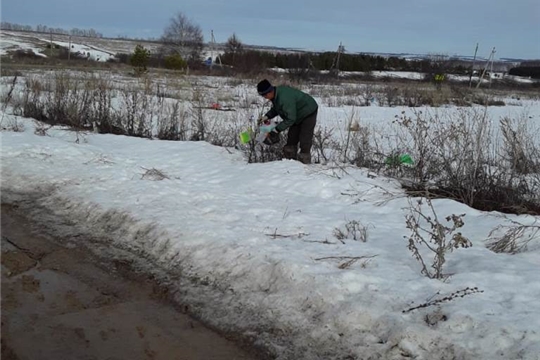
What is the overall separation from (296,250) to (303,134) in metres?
3.86

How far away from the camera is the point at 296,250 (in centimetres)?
463

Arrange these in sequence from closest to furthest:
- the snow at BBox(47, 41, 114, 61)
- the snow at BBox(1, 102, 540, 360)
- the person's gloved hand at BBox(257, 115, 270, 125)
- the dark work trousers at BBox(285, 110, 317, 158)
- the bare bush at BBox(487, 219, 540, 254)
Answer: the snow at BBox(1, 102, 540, 360)
the bare bush at BBox(487, 219, 540, 254)
the dark work trousers at BBox(285, 110, 317, 158)
the person's gloved hand at BBox(257, 115, 270, 125)
the snow at BBox(47, 41, 114, 61)

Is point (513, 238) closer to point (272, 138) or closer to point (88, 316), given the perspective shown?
point (88, 316)

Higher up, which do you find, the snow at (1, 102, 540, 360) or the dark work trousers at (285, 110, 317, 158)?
the dark work trousers at (285, 110, 317, 158)

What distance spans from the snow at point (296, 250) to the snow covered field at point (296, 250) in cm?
1

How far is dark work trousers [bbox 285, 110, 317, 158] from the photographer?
26.8 ft

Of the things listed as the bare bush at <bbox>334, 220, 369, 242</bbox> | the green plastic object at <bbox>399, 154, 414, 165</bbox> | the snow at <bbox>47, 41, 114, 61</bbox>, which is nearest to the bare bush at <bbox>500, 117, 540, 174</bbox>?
the green plastic object at <bbox>399, 154, 414, 165</bbox>

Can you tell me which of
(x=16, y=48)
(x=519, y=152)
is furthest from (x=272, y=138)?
(x=16, y=48)

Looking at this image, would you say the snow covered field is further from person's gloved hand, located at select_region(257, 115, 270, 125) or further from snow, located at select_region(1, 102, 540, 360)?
person's gloved hand, located at select_region(257, 115, 270, 125)

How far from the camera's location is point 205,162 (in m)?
8.12

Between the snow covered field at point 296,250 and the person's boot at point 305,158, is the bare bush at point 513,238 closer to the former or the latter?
the snow covered field at point 296,250

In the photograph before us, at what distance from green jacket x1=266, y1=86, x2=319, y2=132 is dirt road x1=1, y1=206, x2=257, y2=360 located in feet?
12.8

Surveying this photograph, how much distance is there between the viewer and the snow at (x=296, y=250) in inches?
132

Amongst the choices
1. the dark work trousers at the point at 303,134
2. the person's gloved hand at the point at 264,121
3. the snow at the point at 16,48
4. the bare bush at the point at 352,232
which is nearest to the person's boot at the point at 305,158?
the dark work trousers at the point at 303,134
